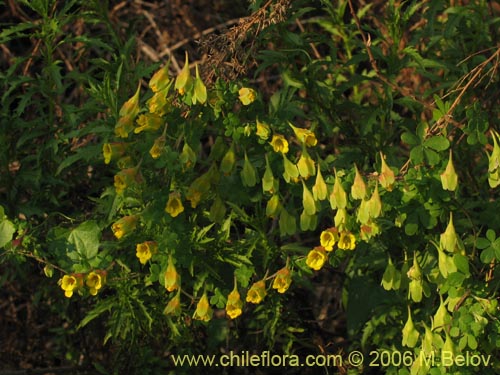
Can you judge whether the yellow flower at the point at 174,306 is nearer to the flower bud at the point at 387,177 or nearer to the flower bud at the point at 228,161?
the flower bud at the point at 228,161

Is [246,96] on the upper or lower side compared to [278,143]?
upper

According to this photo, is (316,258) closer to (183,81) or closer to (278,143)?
(278,143)

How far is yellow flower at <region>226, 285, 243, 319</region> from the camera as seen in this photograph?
252 cm

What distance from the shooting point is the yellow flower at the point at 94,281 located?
103 inches

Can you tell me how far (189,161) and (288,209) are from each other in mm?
398

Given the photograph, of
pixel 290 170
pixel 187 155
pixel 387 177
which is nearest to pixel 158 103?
pixel 187 155

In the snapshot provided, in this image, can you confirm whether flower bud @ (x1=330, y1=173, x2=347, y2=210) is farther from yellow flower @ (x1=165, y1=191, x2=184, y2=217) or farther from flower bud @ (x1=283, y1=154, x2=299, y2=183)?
yellow flower @ (x1=165, y1=191, x2=184, y2=217)

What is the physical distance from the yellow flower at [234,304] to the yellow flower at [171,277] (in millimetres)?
159

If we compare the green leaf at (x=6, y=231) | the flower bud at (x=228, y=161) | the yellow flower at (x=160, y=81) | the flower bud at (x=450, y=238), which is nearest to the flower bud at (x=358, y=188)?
A: the flower bud at (x=450, y=238)

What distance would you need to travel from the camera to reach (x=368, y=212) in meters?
2.38

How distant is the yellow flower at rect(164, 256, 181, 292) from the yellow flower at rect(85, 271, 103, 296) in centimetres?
23

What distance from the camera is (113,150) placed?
2529 millimetres

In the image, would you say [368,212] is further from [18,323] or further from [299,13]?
[18,323]

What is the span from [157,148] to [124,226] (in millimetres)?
273
